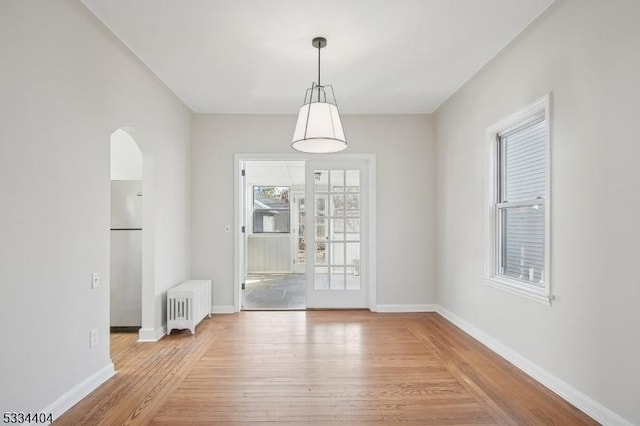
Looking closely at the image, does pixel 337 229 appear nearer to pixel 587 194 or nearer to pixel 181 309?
pixel 181 309

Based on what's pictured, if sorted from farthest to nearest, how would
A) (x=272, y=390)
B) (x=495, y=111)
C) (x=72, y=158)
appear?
(x=495, y=111) < (x=272, y=390) < (x=72, y=158)

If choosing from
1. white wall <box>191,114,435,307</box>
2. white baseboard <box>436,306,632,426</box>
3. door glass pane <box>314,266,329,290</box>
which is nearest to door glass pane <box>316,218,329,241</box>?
door glass pane <box>314,266,329,290</box>

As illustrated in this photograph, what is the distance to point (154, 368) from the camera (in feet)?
10.1

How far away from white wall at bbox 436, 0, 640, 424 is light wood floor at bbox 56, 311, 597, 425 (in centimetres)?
32

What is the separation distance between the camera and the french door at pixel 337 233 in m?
5.15

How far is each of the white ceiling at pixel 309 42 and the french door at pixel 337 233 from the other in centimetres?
118

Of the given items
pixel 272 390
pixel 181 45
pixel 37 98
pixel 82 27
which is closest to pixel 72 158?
pixel 37 98

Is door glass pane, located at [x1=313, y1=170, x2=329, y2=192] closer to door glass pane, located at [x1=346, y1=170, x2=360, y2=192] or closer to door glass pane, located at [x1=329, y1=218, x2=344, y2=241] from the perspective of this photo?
door glass pane, located at [x1=346, y1=170, x2=360, y2=192]

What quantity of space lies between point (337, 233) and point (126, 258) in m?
2.63

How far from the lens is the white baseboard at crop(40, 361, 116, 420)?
2.27 metres

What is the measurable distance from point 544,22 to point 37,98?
3422 mm

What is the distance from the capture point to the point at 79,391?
2506 mm

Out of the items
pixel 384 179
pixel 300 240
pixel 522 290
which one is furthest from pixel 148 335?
pixel 300 240

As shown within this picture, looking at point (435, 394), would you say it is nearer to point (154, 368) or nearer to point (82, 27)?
point (154, 368)
